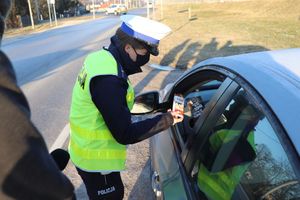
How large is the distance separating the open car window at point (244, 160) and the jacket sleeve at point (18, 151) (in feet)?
2.69

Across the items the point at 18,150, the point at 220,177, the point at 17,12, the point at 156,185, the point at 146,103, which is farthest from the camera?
the point at 17,12

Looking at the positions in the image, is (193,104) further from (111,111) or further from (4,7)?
(4,7)

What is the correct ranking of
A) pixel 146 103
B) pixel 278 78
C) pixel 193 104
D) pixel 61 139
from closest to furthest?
pixel 278 78
pixel 193 104
pixel 146 103
pixel 61 139

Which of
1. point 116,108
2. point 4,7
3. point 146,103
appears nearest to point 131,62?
point 116,108

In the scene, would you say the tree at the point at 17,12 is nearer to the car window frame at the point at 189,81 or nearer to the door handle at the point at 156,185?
the car window frame at the point at 189,81

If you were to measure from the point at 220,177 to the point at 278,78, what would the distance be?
581mm

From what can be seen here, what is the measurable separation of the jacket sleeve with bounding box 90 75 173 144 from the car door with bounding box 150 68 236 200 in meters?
0.27

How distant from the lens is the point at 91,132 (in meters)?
2.65

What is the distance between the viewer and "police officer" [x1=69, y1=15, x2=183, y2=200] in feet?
7.89

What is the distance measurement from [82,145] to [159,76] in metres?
8.24

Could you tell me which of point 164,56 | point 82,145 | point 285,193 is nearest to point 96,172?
point 82,145

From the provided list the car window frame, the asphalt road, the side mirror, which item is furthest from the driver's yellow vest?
the asphalt road

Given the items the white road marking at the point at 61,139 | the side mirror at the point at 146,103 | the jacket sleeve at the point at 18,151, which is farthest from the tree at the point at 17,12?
the jacket sleeve at the point at 18,151

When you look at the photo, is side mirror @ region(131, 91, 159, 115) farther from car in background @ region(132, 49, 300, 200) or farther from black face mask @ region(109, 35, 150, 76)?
black face mask @ region(109, 35, 150, 76)
